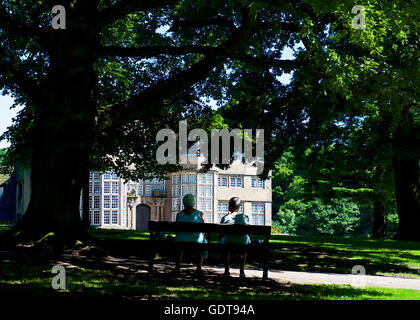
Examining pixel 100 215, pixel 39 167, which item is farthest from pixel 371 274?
pixel 100 215

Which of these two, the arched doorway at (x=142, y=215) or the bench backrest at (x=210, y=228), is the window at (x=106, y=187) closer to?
the arched doorway at (x=142, y=215)

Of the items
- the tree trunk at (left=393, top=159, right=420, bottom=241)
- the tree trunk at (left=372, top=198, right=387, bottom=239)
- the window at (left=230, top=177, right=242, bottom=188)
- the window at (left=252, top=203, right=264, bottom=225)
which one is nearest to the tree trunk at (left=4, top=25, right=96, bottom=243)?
the tree trunk at (left=393, top=159, right=420, bottom=241)

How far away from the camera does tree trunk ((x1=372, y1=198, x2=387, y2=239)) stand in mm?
35428

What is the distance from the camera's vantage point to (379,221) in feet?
119

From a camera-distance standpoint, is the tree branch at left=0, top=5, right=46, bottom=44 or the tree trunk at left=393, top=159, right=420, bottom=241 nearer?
the tree branch at left=0, top=5, right=46, bottom=44
